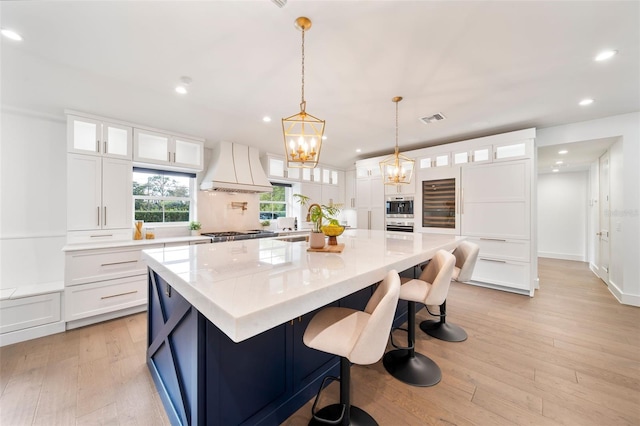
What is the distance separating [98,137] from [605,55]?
222 inches

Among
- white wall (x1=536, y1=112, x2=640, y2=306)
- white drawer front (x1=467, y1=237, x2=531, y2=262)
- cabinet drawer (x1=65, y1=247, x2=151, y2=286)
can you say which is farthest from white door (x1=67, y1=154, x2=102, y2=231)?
white wall (x1=536, y1=112, x2=640, y2=306)

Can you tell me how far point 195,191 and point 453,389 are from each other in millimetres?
4589

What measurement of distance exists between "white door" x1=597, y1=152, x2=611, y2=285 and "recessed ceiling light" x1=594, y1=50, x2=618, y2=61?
3.22 meters

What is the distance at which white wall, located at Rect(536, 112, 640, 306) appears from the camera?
11.3 ft

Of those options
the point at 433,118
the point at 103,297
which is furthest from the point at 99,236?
the point at 433,118

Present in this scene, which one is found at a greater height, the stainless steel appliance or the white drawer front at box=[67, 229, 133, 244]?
the white drawer front at box=[67, 229, 133, 244]

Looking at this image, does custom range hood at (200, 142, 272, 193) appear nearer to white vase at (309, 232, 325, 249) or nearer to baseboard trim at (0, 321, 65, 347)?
baseboard trim at (0, 321, 65, 347)

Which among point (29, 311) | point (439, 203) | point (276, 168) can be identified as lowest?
point (29, 311)

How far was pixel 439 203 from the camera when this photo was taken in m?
4.76

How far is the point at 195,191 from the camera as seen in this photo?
4.49 metres

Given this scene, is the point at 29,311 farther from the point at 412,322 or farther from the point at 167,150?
the point at 412,322

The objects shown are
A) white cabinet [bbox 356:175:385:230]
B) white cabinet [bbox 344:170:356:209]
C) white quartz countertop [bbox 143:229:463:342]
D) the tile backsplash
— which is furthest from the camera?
white cabinet [bbox 344:170:356:209]

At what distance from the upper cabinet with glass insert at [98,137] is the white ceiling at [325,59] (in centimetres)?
20

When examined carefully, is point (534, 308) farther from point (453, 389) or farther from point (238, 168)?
point (238, 168)
